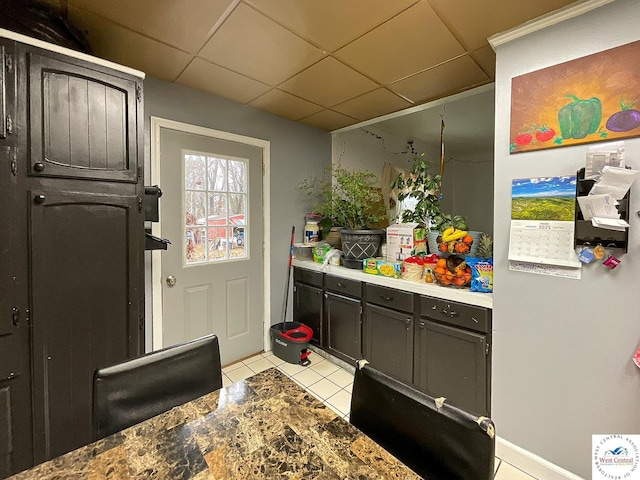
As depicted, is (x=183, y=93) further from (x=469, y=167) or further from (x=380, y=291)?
(x=469, y=167)

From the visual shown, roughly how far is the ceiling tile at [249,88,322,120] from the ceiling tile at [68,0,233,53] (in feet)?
2.61

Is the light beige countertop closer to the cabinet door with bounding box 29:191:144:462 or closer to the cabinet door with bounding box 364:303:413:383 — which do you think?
the cabinet door with bounding box 364:303:413:383

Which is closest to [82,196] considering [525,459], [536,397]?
[536,397]

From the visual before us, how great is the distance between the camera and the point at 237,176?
267 cm

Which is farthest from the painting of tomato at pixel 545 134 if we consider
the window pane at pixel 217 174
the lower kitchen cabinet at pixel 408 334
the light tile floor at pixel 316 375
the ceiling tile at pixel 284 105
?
the window pane at pixel 217 174

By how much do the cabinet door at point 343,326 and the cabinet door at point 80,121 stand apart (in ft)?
5.99

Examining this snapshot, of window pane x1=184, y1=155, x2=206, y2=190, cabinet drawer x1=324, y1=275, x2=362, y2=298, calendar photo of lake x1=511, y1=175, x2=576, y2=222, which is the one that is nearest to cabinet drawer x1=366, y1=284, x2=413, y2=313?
cabinet drawer x1=324, y1=275, x2=362, y2=298

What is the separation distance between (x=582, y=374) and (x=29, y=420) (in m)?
2.62

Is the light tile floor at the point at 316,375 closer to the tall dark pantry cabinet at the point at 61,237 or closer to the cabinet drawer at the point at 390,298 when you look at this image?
the cabinet drawer at the point at 390,298

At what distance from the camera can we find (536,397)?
1.51 meters

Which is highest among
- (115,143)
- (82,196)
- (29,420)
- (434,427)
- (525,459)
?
(115,143)

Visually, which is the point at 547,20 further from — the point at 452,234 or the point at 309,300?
the point at 309,300

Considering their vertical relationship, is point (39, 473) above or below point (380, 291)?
below

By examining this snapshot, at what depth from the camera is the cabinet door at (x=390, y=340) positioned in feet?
6.92
